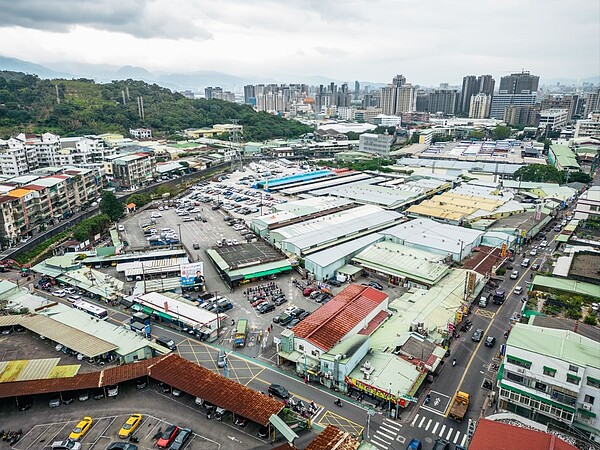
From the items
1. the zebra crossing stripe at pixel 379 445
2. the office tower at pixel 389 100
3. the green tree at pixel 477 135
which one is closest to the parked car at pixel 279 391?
the zebra crossing stripe at pixel 379 445

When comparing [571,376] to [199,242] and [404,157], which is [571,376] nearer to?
[199,242]

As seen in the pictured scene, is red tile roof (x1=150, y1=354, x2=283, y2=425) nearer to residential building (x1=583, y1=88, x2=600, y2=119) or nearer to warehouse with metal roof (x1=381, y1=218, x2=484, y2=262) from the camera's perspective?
warehouse with metal roof (x1=381, y1=218, x2=484, y2=262)

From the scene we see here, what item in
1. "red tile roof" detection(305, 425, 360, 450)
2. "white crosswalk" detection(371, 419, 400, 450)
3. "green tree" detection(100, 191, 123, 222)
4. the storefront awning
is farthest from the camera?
"green tree" detection(100, 191, 123, 222)

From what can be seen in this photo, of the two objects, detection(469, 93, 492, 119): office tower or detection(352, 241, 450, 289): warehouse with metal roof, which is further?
detection(469, 93, 492, 119): office tower

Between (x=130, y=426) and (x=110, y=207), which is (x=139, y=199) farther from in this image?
(x=130, y=426)

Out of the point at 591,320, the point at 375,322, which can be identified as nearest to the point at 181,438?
the point at 375,322

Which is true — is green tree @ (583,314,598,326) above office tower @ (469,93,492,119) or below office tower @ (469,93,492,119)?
below

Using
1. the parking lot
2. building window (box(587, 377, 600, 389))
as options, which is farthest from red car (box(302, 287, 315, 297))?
building window (box(587, 377, 600, 389))
